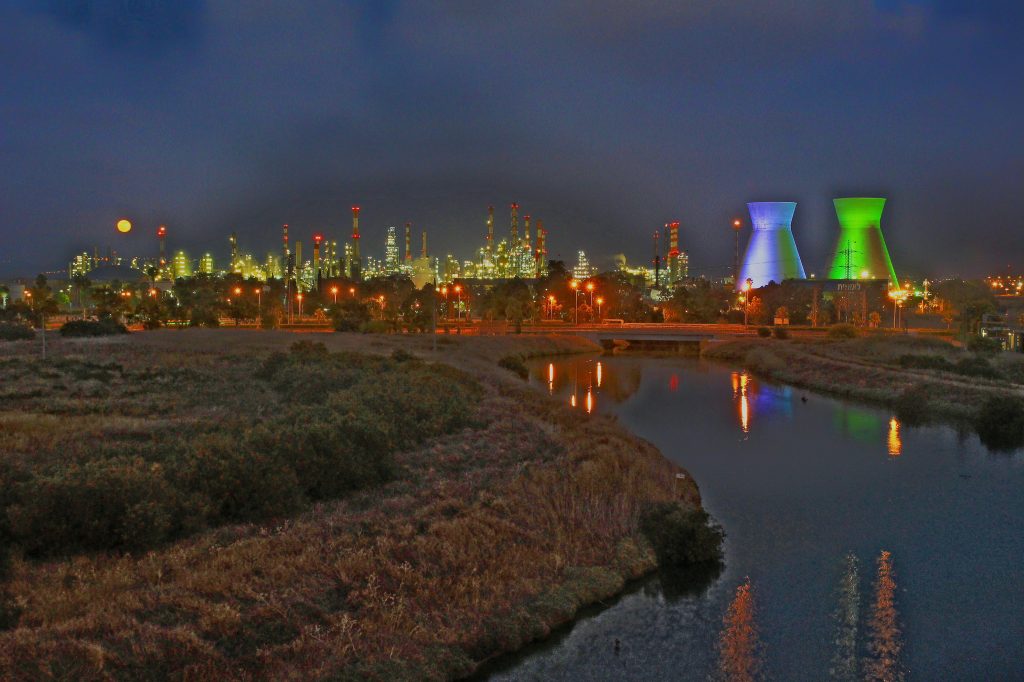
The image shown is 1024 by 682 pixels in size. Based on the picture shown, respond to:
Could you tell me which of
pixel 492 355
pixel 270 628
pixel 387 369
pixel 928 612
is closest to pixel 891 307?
pixel 492 355

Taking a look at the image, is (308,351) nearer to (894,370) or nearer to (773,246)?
(894,370)

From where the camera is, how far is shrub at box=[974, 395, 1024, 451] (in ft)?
85.6

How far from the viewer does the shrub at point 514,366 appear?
156ft

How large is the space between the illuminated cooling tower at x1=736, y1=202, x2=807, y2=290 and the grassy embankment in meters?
94.1

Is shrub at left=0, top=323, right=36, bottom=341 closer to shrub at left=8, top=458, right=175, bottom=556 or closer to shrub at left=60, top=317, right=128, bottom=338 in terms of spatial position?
shrub at left=60, top=317, right=128, bottom=338

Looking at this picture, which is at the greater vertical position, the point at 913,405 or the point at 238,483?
the point at 238,483

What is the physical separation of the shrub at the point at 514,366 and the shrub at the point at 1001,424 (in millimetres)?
23112

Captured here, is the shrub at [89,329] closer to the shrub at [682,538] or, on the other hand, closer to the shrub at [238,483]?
the shrub at [238,483]

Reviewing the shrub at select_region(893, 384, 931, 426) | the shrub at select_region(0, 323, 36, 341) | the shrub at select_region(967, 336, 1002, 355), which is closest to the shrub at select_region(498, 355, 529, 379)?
the shrub at select_region(893, 384, 931, 426)

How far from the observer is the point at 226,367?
1334 inches

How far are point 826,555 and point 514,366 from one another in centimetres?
3465

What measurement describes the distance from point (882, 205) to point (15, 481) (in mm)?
108291

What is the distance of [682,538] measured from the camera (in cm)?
1466

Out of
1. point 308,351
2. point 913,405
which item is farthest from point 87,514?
point 913,405
